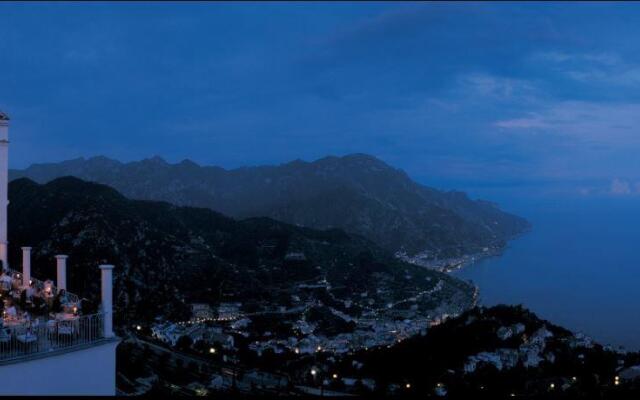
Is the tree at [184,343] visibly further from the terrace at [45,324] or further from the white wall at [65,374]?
the white wall at [65,374]

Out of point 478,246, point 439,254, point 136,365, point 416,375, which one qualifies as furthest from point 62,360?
point 478,246

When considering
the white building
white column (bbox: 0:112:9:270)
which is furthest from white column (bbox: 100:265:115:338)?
white column (bbox: 0:112:9:270)

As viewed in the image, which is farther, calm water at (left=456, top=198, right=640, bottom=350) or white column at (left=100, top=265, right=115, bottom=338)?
calm water at (left=456, top=198, right=640, bottom=350)

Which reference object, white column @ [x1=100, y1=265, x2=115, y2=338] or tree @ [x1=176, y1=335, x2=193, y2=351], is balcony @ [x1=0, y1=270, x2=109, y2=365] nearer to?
white column @ [x1=100, y1=265, x2=115, y2=338]

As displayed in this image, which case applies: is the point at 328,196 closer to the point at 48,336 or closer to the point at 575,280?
the point at 575,280

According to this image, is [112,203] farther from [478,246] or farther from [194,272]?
[478,246]

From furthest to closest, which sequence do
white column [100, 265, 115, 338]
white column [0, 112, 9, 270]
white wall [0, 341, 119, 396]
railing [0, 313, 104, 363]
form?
white column [0, 112, 9, 270] < white column [100, 265, 115, 338] < railing [0, 313, 104, 363] < white wall [0, 341, 119, 396]

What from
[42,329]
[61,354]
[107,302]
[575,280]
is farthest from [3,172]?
[575,280]

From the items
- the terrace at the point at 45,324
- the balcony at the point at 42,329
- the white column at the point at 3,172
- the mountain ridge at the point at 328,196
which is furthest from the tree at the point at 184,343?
the mountain ridge at the point at 328,196

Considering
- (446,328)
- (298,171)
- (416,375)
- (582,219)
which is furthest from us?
(582,219)
